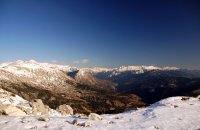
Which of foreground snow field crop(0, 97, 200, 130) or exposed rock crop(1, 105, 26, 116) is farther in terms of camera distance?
exposed rock crop(1, 105, 26, 116)

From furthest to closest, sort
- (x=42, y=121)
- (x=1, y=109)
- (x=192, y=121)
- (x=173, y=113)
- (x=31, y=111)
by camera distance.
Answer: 1. (x=31, y=111)
2. (x=1, y=109)
3. (x=173, y=113)
4. (x=42, y=121)
5. (x=192, y=121)

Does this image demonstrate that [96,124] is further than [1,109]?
No

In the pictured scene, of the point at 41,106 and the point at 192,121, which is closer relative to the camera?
the point at 192,121

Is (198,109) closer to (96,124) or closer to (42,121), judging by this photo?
(96,124)

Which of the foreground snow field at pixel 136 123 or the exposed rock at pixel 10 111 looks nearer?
the foreground snow field at pixel 136 123

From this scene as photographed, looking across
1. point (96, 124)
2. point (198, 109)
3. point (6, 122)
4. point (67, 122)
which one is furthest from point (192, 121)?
point (6, 122)

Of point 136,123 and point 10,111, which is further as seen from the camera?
point 10,111

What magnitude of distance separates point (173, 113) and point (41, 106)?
38524 millimetres

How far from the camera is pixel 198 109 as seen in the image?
137 ft

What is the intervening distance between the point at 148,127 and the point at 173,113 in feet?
31.7

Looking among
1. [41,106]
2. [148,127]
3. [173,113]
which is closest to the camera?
[148,127]

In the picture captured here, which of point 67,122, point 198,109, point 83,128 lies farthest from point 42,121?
point 198,109

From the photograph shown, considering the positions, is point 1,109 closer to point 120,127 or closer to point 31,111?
point 31,111

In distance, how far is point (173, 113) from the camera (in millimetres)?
38812
